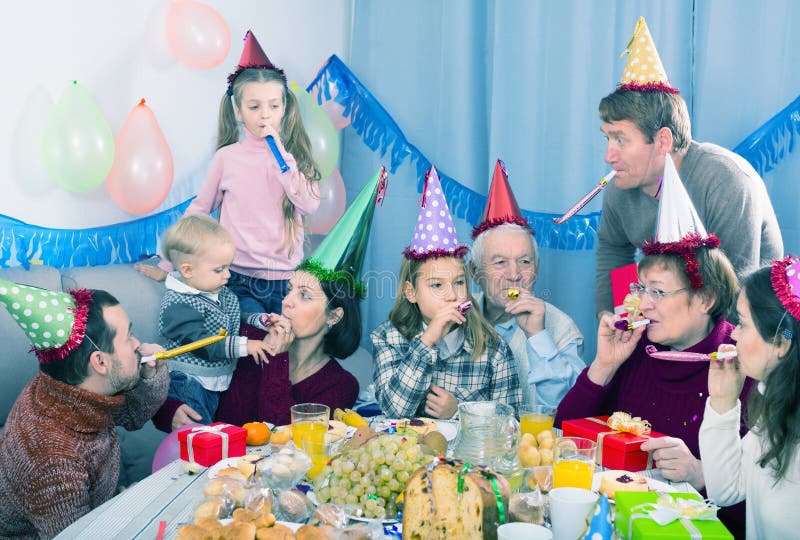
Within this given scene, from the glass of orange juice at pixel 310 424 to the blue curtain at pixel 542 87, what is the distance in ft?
5.14

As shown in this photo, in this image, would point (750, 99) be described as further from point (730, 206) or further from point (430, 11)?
point (430, 11)

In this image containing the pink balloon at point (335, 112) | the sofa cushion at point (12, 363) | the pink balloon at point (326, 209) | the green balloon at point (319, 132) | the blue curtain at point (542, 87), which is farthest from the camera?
the pink balloon at point (335, 112)

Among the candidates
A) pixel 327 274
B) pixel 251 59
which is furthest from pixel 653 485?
pixel 251 59

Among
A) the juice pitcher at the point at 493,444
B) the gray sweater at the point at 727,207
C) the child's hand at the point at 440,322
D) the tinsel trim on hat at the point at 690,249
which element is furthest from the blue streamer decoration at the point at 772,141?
the juice pitcher at the point at 493,444

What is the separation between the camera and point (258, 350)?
2.30m

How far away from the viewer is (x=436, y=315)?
6.89ft

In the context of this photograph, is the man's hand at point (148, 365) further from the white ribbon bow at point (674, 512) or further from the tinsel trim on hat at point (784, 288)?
the tinsel trim on hat at point (784, 288)

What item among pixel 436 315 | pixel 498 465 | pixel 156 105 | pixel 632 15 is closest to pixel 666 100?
pixel 632 15

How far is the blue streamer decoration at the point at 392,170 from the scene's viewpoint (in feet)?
8.11

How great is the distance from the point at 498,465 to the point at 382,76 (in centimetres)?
225

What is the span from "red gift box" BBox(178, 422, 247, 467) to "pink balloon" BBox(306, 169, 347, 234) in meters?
1.61

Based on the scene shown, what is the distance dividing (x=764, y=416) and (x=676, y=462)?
179mm

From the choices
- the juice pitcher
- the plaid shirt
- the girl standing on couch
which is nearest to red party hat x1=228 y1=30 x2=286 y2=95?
the girl standing on couch

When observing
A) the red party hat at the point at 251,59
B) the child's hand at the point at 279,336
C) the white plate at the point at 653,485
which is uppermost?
the red party hat at the point at 251,59
